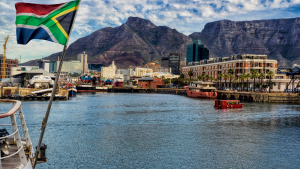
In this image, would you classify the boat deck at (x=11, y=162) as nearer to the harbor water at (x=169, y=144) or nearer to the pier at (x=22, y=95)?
the harbor water at (x=169, y=144)

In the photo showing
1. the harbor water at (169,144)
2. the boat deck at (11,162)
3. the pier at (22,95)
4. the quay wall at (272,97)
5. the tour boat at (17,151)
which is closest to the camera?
the tour boat at (17,151)

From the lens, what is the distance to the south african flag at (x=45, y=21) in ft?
39.2

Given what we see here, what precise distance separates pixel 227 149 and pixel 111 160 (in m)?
14.7

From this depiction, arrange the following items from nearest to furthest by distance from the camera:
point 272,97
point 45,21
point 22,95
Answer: point 45,21, point 22,95, point 272,97

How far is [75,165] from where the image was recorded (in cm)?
2805

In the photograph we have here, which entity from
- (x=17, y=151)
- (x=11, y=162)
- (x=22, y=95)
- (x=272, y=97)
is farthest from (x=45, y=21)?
(x=272, y=97)

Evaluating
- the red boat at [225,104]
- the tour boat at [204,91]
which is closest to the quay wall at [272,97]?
the tour boat at [204,91]

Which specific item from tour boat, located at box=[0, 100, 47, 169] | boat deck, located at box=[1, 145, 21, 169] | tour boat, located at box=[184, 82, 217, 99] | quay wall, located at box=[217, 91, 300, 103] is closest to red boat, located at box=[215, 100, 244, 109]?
quay wall, located at box=[217, 91, 300, 103]

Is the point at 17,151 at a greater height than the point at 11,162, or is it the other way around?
the point at 17,151

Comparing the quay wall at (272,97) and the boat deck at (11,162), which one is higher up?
the boat deck at (11,162)

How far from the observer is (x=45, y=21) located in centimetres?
1216

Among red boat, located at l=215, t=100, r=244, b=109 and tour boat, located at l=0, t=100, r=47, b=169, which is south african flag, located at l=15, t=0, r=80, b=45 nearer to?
tour boat, located at l=0, t=100, r=47, b=169

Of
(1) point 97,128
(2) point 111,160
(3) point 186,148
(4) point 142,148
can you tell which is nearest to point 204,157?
(3) point 186,148

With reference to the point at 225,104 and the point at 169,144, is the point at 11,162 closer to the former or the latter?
the point at 169,144
